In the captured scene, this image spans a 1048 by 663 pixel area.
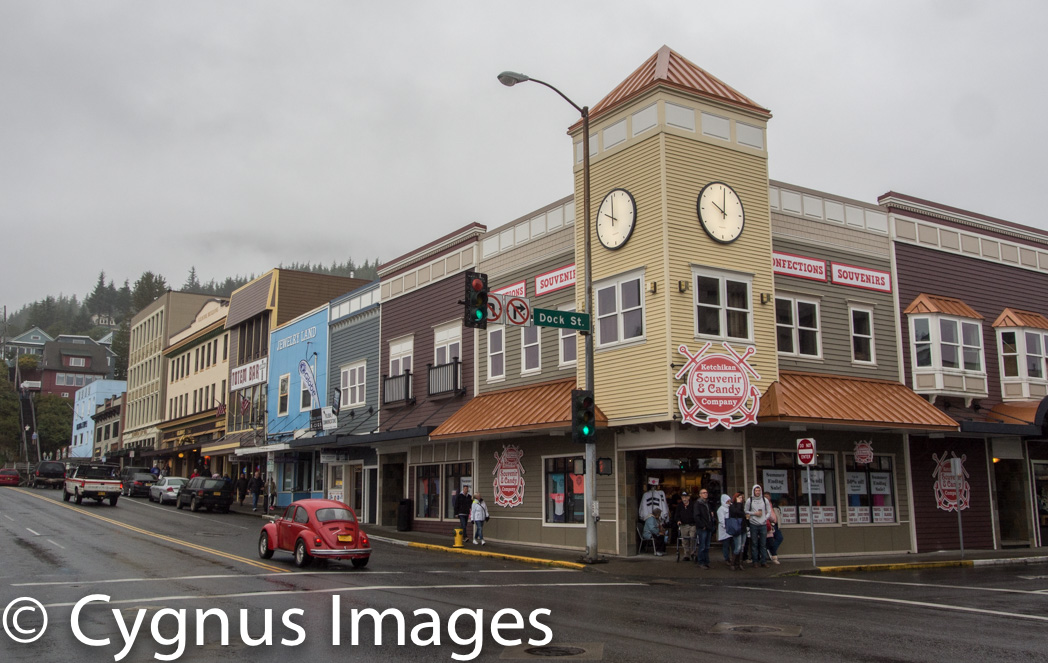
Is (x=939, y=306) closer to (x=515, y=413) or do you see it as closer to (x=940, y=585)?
(x=940, y=585)

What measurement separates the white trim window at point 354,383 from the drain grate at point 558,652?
87.8 ft

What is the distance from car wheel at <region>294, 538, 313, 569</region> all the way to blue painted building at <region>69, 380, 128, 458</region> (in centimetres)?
7824

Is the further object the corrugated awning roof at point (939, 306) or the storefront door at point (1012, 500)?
the storefront door at point (1012, 500)

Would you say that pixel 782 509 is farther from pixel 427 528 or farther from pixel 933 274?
pixel 427 528

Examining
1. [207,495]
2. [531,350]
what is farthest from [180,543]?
[207,495]

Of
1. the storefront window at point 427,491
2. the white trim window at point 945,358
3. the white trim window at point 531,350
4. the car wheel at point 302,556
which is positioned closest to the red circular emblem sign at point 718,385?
the white trim window at point 531,350

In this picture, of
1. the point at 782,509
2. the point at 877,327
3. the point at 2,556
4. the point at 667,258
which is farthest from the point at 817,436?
the point at 2,556

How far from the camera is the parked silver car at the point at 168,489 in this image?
44.2 m

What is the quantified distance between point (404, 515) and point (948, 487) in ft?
59.0

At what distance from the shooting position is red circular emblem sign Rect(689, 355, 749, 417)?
20.7m

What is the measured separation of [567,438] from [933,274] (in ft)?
43.6

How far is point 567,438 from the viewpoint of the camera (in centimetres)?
2439

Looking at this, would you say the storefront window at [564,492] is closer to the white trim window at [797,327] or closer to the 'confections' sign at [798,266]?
the white trim window at [797,327]

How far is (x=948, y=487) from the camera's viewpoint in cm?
2591
